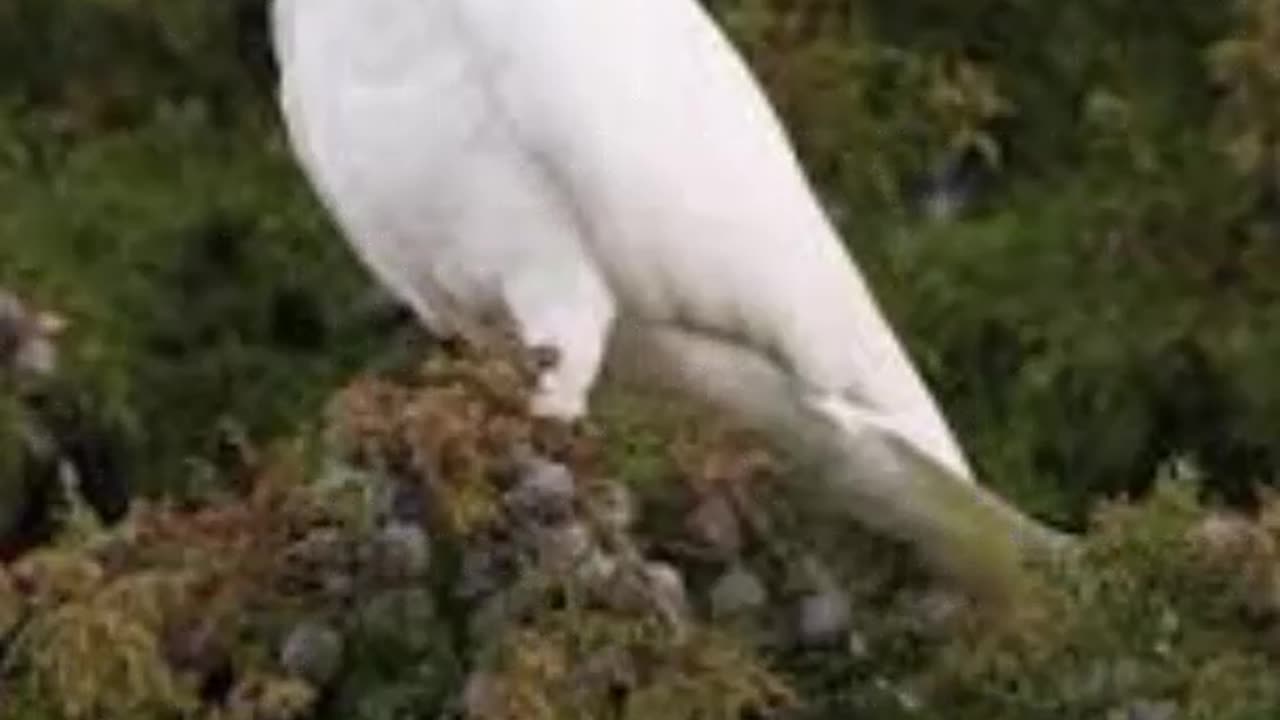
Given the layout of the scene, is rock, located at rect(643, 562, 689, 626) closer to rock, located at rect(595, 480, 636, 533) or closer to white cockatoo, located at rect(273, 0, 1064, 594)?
rock, located at rect(595, 480, 636, 533)

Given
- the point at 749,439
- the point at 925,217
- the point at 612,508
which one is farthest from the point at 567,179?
the point at 925,217

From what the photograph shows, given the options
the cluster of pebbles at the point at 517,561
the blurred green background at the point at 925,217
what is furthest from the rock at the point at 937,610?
the blurred green background at the point at 925,217

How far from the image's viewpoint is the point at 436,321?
4.30m

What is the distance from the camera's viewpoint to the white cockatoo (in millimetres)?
4156

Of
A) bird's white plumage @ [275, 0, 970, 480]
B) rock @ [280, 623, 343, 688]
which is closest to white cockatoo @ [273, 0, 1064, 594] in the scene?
bird's white plumage @ [275, 0, 970, 480]

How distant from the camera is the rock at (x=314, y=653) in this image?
3957mm

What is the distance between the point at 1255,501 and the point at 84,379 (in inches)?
41.4

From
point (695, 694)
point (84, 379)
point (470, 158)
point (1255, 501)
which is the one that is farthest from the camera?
point (84, 379)

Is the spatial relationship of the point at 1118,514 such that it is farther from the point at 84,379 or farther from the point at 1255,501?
the point at 84,379

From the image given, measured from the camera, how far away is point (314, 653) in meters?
3.96

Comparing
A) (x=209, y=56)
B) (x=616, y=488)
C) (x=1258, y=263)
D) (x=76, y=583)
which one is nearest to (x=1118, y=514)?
(x=616, y=488)

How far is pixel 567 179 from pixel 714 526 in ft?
0.82

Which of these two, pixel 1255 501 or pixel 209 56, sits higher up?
pixel 209 56

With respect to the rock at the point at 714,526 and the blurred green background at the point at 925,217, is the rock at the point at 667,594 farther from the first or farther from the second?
the blurred green background at the point at 925,217
